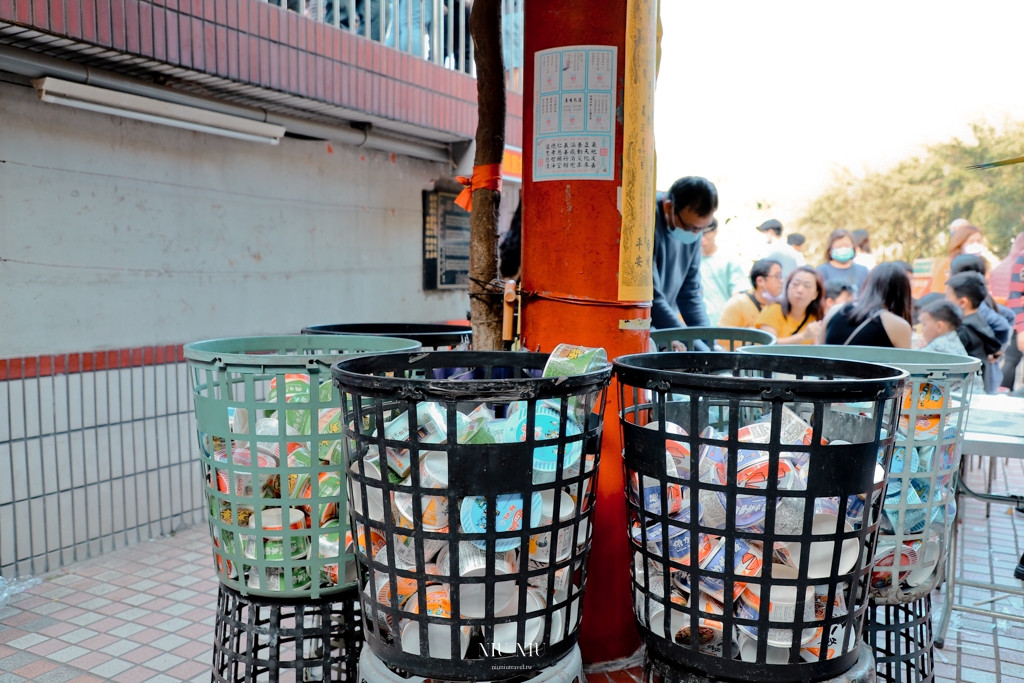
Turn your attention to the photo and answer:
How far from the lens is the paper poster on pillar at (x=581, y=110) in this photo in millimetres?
2217

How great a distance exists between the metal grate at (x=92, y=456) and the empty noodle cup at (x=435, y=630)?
10.7 feet

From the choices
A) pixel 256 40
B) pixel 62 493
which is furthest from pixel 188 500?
pixel 256 40

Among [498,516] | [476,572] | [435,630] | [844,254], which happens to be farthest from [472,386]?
[844,254]

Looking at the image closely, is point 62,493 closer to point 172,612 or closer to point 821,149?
point 172,612

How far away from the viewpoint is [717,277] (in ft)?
24.7

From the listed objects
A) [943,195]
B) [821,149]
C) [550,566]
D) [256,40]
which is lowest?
[550,566]

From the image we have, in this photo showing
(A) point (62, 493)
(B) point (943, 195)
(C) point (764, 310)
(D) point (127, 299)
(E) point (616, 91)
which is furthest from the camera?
(B) point (943, 195)

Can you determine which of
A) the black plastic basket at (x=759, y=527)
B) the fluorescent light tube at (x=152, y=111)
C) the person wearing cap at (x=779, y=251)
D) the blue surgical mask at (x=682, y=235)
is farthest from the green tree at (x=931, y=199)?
the black plastic basket at (x=759, y=527)

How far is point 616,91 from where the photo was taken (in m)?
2.21

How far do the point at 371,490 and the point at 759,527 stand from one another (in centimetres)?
82

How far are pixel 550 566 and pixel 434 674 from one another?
1.08 ft

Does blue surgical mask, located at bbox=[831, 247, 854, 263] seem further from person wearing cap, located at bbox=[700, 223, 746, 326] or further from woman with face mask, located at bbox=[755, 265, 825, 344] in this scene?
woman with face mask, located at bbox=[755, 265, 825, 344]

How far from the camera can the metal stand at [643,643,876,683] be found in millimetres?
1579

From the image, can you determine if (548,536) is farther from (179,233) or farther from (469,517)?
(179,233)
